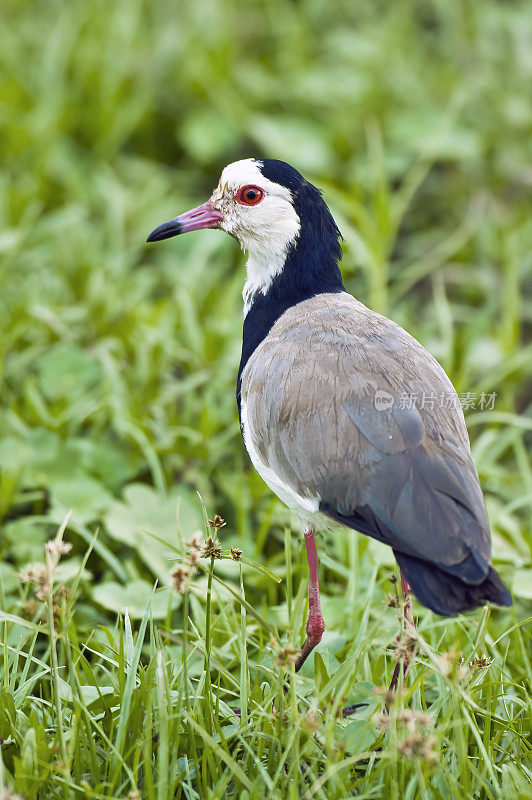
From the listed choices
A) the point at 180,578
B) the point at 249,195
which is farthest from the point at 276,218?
the point at 180,578

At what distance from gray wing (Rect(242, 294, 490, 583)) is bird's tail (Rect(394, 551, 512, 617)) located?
2.0 inches

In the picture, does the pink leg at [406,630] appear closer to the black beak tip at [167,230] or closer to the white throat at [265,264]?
the white throat at [265,264]

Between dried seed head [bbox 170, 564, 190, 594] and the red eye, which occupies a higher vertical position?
the red eye

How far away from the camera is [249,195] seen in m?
3.10

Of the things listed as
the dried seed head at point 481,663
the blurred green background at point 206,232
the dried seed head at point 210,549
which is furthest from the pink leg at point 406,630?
the blurred green background at point 206,232

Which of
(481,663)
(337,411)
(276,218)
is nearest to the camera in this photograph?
(481,663)

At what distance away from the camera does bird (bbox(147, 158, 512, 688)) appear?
7.70 feet

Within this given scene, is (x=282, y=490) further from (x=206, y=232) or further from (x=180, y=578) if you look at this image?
(x=206, y=232)

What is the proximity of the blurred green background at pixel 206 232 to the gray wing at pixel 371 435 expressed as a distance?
94cm

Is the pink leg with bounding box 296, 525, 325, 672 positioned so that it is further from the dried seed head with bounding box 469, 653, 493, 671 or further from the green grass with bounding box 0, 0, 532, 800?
the dried seed head with bounding box 469, 653, 493, 671

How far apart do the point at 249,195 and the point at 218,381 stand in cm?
129

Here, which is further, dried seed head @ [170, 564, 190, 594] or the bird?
the bird

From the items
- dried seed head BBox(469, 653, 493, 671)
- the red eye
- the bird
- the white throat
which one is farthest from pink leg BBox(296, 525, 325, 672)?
the red eye

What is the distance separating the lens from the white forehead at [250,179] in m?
3.05
